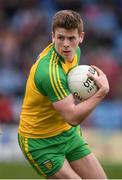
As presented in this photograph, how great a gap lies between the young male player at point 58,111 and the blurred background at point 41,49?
5099mm

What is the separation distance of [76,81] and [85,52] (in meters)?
10.2

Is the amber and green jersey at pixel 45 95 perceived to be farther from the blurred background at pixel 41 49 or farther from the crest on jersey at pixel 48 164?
the blurred background at pixel 41 49

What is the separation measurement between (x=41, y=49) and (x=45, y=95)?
983 cm

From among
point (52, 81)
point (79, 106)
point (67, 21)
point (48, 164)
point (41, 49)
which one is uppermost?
point (67, 21)

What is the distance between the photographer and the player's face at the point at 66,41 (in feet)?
24.8

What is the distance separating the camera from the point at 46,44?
17.6m

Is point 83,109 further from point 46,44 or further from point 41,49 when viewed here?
point 46,44

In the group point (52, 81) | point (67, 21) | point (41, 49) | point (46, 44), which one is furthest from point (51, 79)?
point (46, 44)

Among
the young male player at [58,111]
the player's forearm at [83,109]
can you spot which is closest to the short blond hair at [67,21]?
the young male player at [58,111]

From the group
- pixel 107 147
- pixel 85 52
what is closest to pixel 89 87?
pixel 107 147

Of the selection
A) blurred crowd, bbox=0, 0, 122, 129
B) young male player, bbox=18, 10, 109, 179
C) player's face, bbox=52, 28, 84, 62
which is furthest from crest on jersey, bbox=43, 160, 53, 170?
blurred crowd, bbox=0, 0, 122, 129

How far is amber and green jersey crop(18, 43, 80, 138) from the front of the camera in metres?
7.51

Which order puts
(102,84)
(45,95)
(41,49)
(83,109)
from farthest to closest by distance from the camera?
(41,49)
(45,95)
(102,84)
(83,109)

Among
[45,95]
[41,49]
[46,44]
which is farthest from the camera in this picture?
[46,44]
